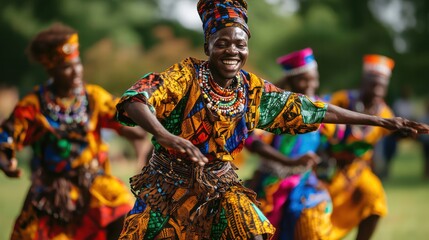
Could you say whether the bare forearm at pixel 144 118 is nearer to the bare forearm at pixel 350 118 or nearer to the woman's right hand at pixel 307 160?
the bare forearm at pixel 350 118

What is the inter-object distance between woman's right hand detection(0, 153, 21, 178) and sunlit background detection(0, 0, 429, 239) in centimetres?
1963

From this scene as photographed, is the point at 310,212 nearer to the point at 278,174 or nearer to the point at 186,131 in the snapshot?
the point at 278,174

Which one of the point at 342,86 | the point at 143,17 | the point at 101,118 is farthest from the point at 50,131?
the point at 143,17

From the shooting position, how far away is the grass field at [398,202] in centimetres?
1059

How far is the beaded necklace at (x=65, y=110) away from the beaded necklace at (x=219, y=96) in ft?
7.02

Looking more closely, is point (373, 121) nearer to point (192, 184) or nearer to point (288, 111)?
point (288, 111)

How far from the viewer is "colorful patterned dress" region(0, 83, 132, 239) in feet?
22.1

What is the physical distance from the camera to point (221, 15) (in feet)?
16.1

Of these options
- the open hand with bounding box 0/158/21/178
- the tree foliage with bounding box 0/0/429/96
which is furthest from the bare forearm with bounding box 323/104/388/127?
the tree foliage with bounding box 0/0/429/96

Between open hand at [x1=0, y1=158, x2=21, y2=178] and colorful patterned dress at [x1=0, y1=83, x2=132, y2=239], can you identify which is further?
colorful patterned dress at [x1=0, y1=83, x2=132, y2=239]

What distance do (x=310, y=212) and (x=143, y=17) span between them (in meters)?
27.0

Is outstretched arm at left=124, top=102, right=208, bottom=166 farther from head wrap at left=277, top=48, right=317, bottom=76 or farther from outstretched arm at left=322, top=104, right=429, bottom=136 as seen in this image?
head wrap at left=277, top=48, right=317, bottom=76

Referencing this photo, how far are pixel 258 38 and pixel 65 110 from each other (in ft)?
81.7

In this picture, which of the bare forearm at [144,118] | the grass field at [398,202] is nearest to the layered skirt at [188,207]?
the bare forearm at [144,118]
